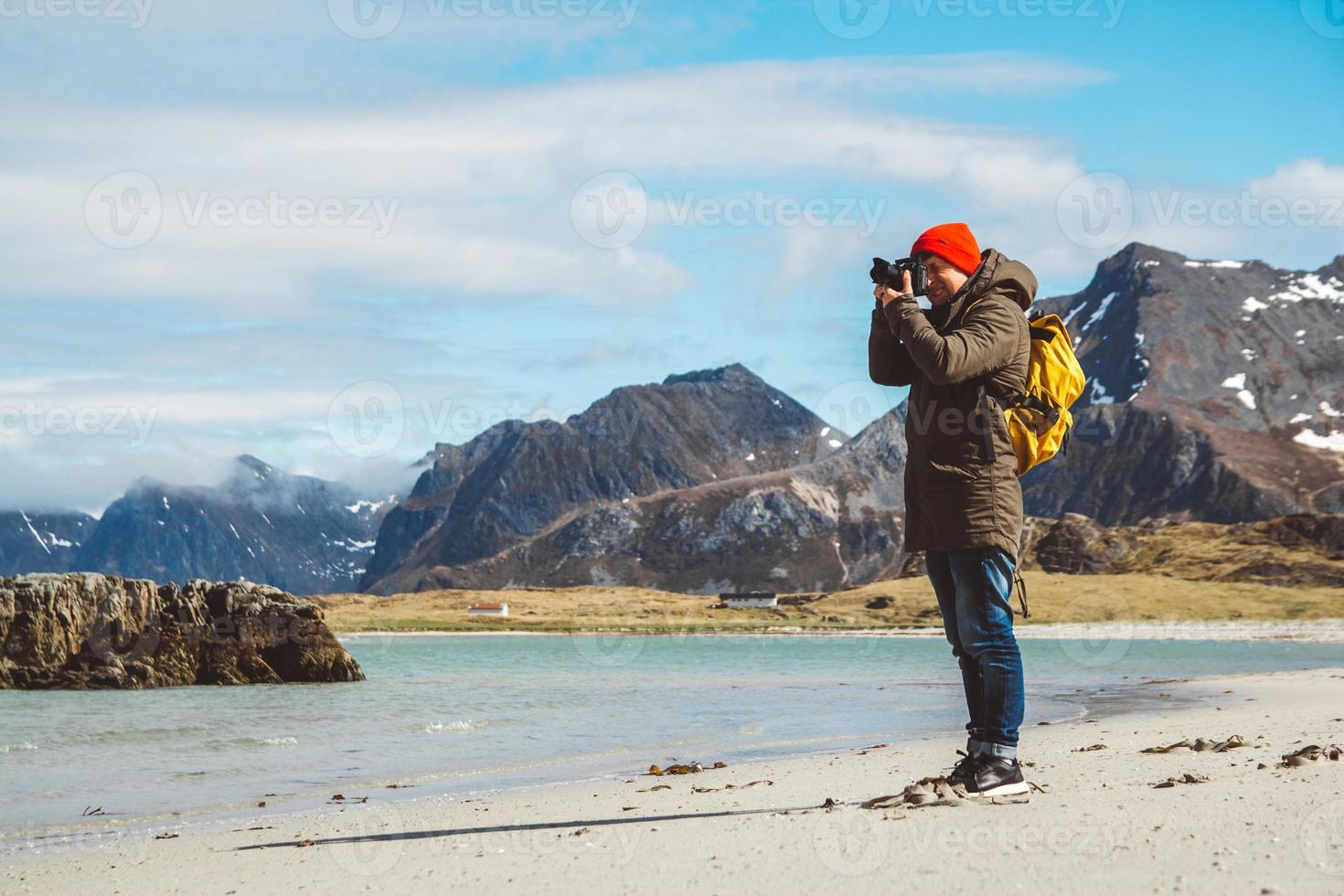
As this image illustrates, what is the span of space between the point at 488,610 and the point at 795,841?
15844 centimetres

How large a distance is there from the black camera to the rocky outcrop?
31298 mm

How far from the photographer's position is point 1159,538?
643 ft

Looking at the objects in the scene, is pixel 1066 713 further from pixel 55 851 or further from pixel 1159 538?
pixel 1159 538

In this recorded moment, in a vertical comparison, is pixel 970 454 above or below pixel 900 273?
below

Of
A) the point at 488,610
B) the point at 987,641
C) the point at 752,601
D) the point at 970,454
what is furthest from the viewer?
the point at 752,601

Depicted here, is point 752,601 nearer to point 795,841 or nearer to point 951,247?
point 951,247

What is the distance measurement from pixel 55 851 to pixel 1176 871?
26.8 feet

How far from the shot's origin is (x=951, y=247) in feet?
25.5

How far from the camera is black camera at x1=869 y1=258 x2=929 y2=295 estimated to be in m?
7.50

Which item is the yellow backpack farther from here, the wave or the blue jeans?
the wave

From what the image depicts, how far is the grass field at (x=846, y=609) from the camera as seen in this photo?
Answer: 5064 inches

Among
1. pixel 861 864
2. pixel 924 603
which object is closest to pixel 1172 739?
pixel 861 864
